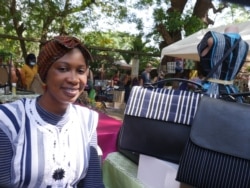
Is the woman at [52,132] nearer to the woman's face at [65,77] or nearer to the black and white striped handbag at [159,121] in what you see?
the woman's face at [65,77]

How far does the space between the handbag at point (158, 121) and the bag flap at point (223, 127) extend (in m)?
0.15

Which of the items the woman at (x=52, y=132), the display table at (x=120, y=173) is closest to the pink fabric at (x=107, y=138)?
the display table at (x=120, y=173)

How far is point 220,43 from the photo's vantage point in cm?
154

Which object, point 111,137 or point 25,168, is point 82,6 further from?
point 25,168

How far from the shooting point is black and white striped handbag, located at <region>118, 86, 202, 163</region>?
1.13m

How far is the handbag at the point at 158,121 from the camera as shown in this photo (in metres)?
1.13

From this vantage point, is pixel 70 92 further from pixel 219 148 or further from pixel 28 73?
pixel 28 73

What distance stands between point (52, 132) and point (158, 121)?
1.17 feet

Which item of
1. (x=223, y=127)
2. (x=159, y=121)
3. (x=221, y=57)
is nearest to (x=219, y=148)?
(x=223, y=127)

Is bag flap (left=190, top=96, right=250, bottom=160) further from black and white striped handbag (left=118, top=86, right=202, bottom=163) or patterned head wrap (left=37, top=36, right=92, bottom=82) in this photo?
patterned head wrap (left=37, top=36, right=92, bottom=82)

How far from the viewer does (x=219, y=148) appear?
0.92m

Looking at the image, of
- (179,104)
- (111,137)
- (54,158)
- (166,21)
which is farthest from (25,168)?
(166,21)

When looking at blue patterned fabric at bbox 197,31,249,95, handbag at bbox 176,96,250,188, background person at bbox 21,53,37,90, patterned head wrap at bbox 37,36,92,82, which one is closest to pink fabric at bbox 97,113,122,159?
blue patterned fabric at bbox 197,31,249,95

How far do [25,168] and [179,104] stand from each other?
1.77ft
